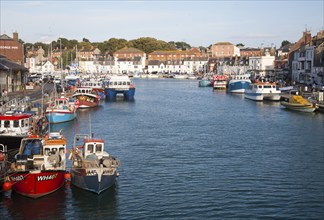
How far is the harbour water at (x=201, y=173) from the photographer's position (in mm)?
23797

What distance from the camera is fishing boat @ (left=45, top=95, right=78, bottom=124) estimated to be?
167 feet

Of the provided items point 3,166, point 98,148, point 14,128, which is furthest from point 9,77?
point 98,148

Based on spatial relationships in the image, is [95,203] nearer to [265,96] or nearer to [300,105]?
[300,105]

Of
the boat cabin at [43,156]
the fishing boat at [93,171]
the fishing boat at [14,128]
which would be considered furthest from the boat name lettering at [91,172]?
the fishing boat at [14,128]

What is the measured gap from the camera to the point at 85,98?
223 ft

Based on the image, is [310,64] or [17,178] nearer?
[17,178]

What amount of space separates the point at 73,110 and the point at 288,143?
81.2ft

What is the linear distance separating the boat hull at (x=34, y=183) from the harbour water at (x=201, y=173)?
43 cm

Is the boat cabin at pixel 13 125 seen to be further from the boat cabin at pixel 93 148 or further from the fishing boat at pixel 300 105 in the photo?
the fishing boat at pixel 300 105

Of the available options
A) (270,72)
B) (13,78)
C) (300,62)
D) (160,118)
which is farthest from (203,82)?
(160,118)

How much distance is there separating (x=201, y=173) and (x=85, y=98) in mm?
40094

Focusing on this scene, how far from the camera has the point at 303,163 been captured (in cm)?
3359

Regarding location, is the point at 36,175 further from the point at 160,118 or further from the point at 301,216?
the point at 160,118

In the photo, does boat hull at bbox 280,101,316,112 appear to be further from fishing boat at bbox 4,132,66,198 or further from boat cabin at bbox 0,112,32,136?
fishing boat at bbox 4,132,66,198
